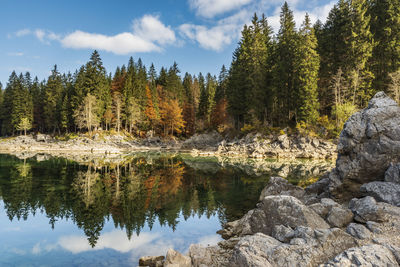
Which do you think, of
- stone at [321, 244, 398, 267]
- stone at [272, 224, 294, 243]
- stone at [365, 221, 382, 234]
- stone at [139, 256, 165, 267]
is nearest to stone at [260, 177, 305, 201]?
stone at [272, 224, 294, 243]

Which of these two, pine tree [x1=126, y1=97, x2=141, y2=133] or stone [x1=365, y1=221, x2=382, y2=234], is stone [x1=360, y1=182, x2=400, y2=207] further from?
pine tree [x1=126, y1=97, x2=141, y2=133]

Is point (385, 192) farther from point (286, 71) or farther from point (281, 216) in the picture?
point (286, 71)

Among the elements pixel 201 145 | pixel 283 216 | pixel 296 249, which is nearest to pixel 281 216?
pixel 283 216

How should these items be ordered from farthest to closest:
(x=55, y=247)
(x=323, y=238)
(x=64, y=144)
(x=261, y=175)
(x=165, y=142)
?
(x=165, y=142) → (x=64, y=144) → (x=261, y=175) → (x=55, y=247) → (x=323, y=238)

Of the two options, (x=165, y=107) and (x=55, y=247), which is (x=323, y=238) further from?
(x=165, y=107)

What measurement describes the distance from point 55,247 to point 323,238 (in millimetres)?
10587

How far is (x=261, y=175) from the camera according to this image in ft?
81.9

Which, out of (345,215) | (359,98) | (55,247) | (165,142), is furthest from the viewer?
(165,142)

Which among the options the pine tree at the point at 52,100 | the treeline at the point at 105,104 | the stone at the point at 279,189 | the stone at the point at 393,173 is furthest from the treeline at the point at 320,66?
the pine tree at the point at 52,100

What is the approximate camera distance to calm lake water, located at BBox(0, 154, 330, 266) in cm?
979

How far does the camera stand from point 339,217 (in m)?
8.06

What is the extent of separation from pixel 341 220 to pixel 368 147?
501 cm

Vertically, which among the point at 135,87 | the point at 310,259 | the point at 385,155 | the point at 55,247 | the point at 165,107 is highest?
the point at 135,87

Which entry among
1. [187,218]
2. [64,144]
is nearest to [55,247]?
[187,218]
